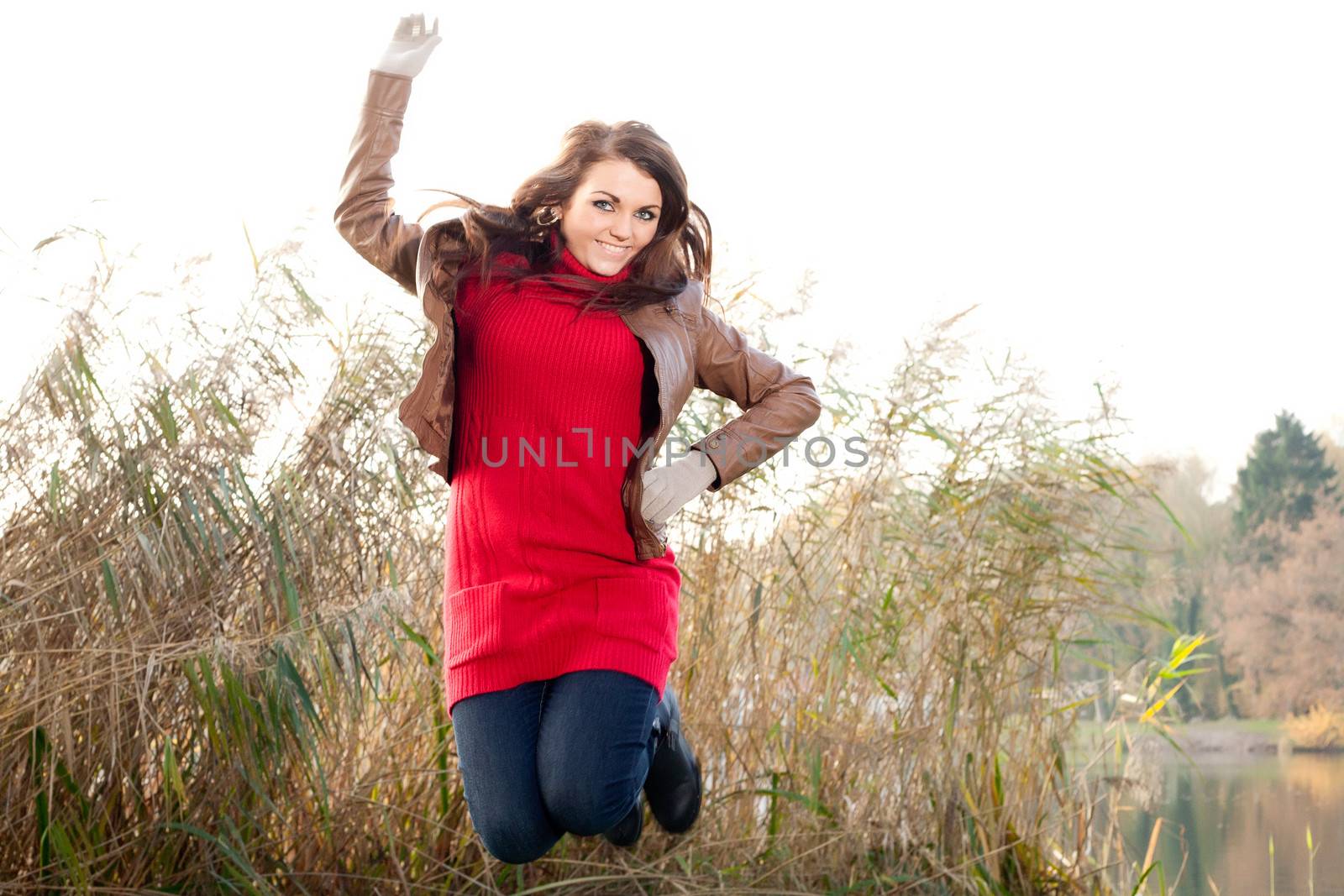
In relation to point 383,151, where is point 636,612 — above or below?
below

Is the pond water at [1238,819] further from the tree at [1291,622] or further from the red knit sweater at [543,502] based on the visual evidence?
the red knit sweater at [543,502]

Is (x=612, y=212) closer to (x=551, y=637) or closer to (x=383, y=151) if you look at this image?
(x=383, y=151)

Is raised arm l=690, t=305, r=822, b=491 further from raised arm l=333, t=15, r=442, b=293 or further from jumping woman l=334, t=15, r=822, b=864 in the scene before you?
raised arm l=333, t=15, r=442, b=293

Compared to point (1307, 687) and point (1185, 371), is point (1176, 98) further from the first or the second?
point (1307, 687)

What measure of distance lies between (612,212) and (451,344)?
1.18 feet

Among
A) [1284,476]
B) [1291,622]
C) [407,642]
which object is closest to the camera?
[407,642]

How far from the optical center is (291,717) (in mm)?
2395

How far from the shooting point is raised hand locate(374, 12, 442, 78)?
79.3 inches

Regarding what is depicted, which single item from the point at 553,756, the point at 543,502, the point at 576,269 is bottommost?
the point at 553,756

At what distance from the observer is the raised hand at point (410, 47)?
2.01 meters

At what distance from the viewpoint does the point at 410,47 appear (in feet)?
6.64

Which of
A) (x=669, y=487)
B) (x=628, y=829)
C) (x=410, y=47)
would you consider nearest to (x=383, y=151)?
(x=410, y=47)

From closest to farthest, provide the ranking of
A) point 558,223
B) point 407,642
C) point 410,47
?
1. point 410,47
2. point 558,223
3. point 407,642

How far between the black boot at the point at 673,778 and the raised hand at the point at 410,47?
1.16m
